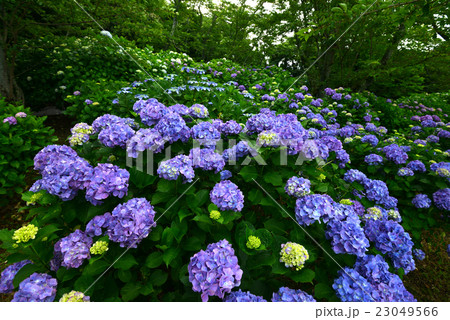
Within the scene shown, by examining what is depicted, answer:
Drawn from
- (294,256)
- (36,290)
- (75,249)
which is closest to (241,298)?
(294,256)

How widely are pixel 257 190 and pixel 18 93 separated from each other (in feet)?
21.7

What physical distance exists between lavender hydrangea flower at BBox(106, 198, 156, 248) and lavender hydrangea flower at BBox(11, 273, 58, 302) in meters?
0.45

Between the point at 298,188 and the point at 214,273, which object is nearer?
the point at 214,273

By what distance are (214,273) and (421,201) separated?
290 centimetres

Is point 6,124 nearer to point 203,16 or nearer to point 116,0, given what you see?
point 116,0

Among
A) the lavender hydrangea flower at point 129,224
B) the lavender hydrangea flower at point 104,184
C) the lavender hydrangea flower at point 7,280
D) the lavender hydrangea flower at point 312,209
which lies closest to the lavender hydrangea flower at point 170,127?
the lavender hydrangea flower at point 104,184

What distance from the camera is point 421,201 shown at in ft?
8.73

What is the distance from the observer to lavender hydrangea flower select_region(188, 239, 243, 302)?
3.86 ft

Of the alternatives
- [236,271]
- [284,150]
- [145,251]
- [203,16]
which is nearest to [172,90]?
[284,150]

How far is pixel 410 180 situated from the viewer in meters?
2.87

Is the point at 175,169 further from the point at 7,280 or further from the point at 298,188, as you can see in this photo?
the point at 7,280

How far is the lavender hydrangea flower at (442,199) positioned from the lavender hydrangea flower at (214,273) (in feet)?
9.59

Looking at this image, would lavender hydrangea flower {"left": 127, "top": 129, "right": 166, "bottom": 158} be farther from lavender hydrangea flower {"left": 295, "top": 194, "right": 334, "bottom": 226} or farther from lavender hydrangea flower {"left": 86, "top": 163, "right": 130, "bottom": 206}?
lavender hydrangea flower {"left": 295, "top": 194, "right": 334, "bottom": 226}

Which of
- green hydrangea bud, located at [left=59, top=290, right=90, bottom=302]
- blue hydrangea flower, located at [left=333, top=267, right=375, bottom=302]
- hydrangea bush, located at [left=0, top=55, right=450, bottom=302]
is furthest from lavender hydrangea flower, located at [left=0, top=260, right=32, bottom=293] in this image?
blue hydrangea flower, located at [left=333, top=267, right=375, bottom=302]
